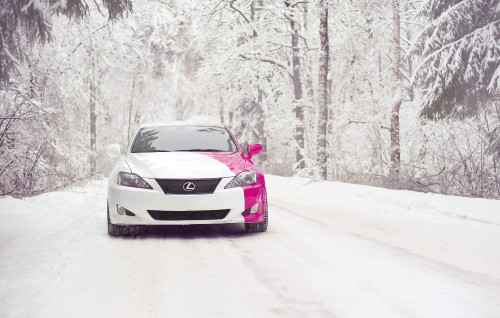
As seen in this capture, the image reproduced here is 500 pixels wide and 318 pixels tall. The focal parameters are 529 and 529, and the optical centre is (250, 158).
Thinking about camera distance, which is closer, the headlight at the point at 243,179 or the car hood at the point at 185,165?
the car hood at the point at 185,165

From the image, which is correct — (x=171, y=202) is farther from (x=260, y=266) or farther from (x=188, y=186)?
(x=260, y=266)

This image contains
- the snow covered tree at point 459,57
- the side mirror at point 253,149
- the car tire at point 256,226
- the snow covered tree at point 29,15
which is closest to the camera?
the snow covered tree at point 29,15

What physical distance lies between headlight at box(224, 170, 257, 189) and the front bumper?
0.06 m

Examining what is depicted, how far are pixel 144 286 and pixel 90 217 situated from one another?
4855 mm

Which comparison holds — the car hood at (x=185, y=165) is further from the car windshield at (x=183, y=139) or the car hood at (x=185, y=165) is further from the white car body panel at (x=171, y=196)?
the car windshield at (x=183, y=139)

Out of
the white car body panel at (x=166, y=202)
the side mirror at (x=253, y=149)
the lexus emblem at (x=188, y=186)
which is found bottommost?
the white car body panel at (x=166, y=202)

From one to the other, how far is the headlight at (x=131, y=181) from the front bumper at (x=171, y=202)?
0.06m

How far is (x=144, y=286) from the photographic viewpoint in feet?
14.6

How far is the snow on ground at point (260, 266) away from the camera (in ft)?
12.6

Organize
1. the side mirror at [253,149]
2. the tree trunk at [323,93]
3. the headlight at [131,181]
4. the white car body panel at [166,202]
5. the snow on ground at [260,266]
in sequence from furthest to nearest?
the tree trunk at [323,93] < the side mirror at [253,149] < the headlight at [131,181] < the white car body panel at [166,202] < the snow on ground at [260,266]

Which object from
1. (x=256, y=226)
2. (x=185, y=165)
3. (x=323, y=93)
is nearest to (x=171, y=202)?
(x=185, y=165)

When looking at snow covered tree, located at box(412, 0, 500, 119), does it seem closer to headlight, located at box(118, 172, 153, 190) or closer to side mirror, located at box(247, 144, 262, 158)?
side mirror, located at box(247, 144, 262, 158)

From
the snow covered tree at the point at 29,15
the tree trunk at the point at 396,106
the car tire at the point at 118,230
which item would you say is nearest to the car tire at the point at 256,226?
the car tire at the point at 118,230

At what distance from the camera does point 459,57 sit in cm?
1080
